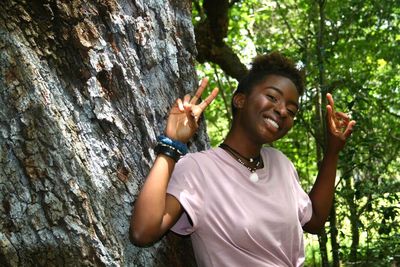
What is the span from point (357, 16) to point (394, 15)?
0.66 metres

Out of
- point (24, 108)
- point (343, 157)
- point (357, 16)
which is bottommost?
point (24, 108)

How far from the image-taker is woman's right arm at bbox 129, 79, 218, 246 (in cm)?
183

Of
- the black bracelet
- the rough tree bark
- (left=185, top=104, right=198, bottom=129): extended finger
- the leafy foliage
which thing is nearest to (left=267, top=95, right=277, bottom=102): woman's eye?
(left=185, top=104, right=198, bottom=129): extended finger

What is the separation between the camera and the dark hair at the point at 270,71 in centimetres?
232

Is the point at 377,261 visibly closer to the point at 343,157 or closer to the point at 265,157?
the point at 343,157

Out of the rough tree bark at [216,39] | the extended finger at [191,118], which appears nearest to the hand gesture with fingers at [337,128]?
the extended finger at [191,118]

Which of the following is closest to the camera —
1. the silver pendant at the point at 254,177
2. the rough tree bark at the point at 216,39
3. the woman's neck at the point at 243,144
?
the silver pendant at the point at 254,177

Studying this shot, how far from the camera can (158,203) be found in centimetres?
185

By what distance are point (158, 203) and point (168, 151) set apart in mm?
203

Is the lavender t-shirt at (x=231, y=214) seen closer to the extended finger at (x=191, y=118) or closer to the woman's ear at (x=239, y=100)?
the extended finger at (x=191, y=118)

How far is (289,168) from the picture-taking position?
2453 millimetres

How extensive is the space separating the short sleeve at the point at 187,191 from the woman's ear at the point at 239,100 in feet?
1.25

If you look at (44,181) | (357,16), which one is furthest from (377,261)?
(44,181)

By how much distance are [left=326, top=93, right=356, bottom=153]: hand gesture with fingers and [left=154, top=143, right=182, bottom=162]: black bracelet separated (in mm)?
983
